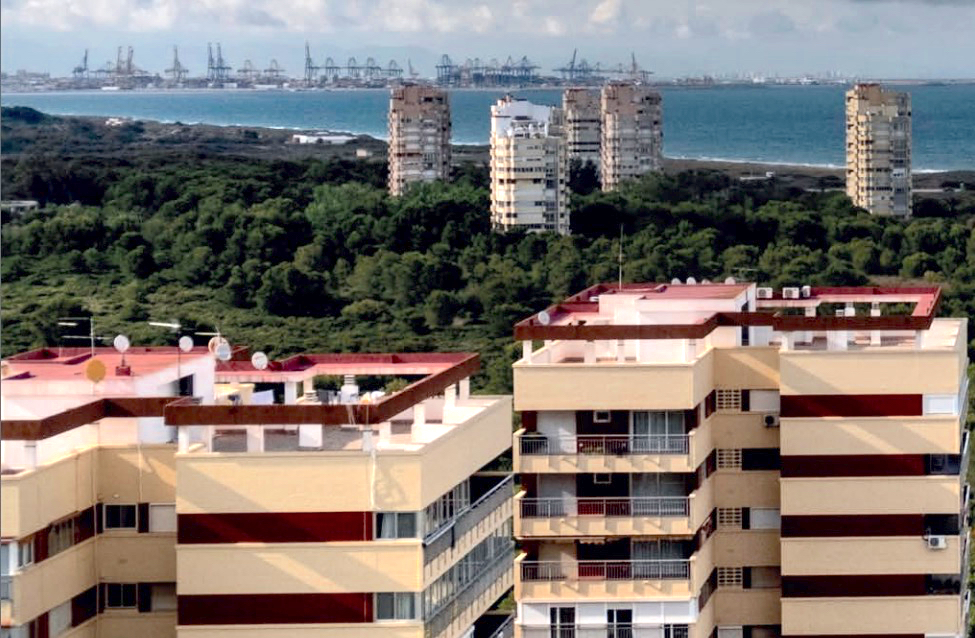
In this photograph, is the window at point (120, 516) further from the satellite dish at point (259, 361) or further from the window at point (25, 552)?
the satellite dish at point (259, 361)

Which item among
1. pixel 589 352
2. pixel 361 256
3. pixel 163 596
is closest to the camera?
pixel 163 596

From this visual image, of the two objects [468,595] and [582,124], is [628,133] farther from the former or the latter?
[468,595]

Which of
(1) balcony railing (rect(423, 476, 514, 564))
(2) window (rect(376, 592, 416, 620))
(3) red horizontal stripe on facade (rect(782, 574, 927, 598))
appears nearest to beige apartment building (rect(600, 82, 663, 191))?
(3) red horizontal stripe on facade (rect(782, 574, 927, 598))

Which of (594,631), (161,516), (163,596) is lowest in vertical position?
(594,631)

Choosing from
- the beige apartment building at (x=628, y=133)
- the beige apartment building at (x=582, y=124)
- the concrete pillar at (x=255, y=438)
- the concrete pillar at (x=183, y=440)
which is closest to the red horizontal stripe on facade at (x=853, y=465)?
the concrete pillar at (x=255, y=438)

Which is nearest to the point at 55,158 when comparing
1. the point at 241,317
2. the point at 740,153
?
the point at 241,317

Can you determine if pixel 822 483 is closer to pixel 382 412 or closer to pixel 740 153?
pixel 382 412

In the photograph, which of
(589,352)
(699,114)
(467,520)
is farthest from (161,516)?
(699,114)
